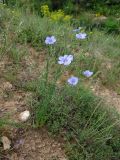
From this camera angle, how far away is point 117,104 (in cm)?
357

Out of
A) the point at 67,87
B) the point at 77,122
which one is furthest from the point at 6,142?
the point at 67,87

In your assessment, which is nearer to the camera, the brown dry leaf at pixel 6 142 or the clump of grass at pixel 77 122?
the brown dry leaf at pixel 6 142

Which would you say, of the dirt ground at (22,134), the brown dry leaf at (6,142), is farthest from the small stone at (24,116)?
the brown dry leaf at (6,142)

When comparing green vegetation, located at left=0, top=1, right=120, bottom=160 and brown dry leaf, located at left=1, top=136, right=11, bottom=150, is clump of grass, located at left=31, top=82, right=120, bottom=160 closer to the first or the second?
green vegetation, located at left=0, top=1, right=120, bottom=160

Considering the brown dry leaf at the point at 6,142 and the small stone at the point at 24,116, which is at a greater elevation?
the small stone at the point at 24,116

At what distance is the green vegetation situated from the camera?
9.38 feet

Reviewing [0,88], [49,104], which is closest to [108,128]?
[49,104]

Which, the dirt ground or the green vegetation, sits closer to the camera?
the dirt ground

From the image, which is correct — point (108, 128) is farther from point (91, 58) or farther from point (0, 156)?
point (91, 58)

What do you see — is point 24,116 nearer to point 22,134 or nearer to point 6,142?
point 22,134

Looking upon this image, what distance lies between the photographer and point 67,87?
3111 millimetres

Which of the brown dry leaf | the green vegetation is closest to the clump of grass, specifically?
the green vegetation

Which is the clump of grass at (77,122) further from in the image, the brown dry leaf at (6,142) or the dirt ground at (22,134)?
the brown dry leaf at (6,142)

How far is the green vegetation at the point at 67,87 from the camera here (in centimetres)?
286
